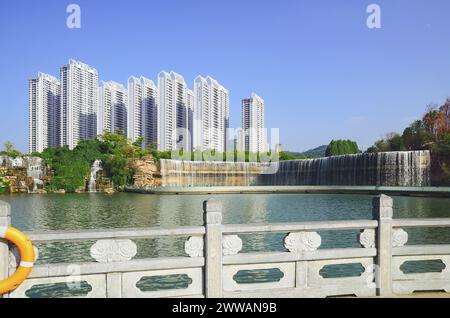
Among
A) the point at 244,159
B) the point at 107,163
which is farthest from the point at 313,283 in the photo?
the point at 244,159

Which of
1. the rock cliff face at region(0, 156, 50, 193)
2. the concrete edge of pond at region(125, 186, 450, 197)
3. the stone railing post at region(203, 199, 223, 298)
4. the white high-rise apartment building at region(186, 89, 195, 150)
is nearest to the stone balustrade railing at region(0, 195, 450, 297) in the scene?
the stone railing post at region(203, 199, 223, 298)

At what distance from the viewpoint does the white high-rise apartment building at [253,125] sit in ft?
283

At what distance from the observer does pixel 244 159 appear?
73.2m

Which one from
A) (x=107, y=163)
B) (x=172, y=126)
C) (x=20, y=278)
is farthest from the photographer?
(x=172, y=126)

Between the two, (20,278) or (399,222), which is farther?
(399,222)

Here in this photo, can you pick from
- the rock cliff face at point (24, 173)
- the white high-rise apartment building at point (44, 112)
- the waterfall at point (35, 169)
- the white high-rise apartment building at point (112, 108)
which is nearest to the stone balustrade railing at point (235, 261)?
the rock cliff face at point (24, 173)

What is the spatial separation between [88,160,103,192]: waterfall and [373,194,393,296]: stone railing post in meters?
55.0

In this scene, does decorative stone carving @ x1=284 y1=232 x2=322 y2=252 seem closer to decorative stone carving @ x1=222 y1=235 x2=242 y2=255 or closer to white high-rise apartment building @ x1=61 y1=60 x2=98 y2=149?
decorative stone carving @ x1=222 y1=235 x2=242 y2=255

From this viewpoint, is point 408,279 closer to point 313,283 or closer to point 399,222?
point 399,222

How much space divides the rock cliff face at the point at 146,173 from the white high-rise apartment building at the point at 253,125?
3143cm

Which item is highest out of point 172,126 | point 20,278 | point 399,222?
point 172,126

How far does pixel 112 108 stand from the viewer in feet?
268

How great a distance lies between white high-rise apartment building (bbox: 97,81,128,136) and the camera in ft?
256

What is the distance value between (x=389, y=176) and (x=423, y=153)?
4308 mm
